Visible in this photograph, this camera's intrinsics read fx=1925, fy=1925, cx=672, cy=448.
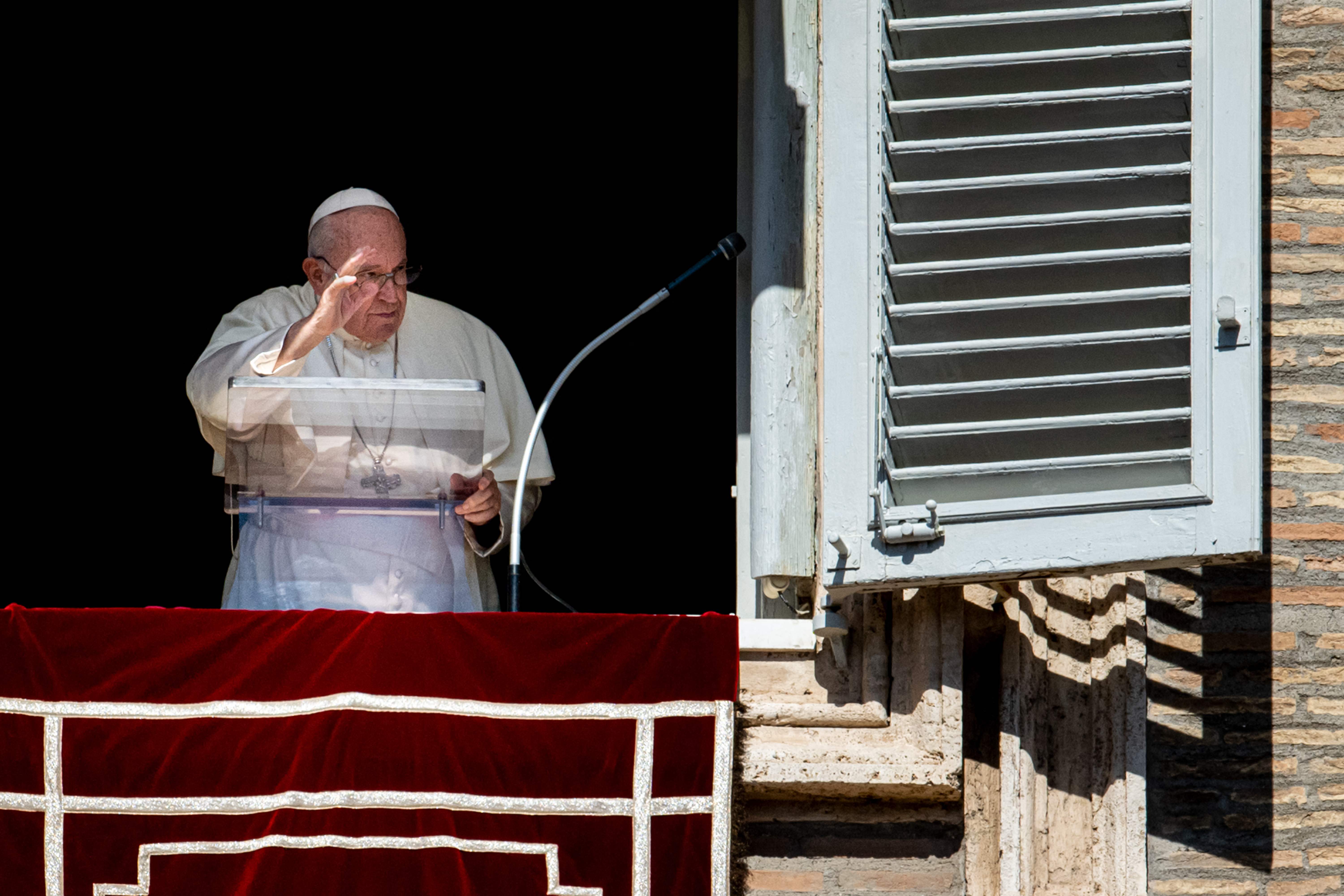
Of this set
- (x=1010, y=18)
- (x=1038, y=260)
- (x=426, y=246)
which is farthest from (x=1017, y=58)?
(x=426, y=246)

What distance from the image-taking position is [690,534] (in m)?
7.52

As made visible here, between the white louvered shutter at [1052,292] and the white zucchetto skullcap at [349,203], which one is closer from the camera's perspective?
the white louvered shutter at [1052,292]

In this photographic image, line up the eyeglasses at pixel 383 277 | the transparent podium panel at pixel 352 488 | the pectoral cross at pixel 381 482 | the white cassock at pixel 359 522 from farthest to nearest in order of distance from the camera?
1. the eyeglasses at pixel 383 277
2. the white cassock at pixel 359 522
3. the pectoral cross at pixel 381 482
4. the transparent podium panel at pixel 352 488

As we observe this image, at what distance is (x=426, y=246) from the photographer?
762 centimetres

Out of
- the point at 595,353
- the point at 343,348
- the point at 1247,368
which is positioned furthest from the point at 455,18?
the point at 1247,368

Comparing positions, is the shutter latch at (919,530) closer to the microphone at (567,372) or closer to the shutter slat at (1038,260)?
the shutter slat at (1038,260)

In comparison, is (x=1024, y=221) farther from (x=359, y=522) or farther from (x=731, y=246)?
(x=359, y=522)

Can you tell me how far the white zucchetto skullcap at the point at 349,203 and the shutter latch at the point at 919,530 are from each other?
178 cm

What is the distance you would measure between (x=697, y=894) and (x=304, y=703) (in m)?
0.91

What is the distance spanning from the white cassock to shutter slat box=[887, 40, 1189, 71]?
138 centimetres

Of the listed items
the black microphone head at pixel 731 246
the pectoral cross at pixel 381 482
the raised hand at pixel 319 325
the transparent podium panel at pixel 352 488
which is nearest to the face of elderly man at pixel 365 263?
the raised hand at pixel 319 325

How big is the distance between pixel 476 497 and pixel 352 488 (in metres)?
0.29

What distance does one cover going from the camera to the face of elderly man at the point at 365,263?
4793 millimetres

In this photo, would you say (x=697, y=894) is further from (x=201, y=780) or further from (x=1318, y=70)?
(x=1318, y=70)
